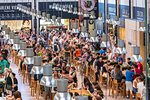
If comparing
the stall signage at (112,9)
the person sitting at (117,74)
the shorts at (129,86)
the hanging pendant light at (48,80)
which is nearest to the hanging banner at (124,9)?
the stall signage at (112,9)

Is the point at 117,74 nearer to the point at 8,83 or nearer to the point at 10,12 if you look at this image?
the point at 8,83

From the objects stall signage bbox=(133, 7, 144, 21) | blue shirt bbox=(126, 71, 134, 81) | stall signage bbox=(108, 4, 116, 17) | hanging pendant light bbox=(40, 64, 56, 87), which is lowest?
blue shirt bbox=(126, 71, 134, 81)

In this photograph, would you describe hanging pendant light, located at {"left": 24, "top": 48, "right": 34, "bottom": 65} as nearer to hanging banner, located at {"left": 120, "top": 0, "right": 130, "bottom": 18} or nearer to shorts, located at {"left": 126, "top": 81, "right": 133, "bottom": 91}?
shorts, located at {"left": 126, "top": 81, "right": 133, "bottom": 91}

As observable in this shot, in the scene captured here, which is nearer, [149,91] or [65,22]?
[149,91]

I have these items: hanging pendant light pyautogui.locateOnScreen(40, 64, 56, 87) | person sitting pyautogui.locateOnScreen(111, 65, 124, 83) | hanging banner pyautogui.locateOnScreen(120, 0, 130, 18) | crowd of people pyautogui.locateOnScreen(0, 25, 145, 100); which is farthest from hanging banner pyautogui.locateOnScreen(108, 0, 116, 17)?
hanging pendant light pyautogui.locateOnScreen(40, 64, 56, 87)

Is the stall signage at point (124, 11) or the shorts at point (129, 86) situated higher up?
the stall signage at point (124, 11)

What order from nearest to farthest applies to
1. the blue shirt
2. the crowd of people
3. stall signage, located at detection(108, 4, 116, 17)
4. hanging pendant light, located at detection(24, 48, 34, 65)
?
1. the crowd of people
2. hanging pendant light, located at detection(24, 48, 34, 65)
3. the blue shirt
4. stall signage, located at detection(108, 4, 116, 17)

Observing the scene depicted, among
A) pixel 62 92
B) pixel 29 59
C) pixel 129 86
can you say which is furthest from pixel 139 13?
pixel 62 92

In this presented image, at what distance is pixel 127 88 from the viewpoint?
13.4 m

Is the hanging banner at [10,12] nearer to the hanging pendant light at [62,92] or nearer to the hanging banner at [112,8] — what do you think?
the hanging banner at [112,8]

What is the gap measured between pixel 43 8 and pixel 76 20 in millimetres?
3562

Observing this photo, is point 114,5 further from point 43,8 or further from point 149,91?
point 149,91

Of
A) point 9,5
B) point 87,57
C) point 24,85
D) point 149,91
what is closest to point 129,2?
point 87,57

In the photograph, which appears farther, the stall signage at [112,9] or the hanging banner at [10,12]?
the hanging banner at [10,12]
